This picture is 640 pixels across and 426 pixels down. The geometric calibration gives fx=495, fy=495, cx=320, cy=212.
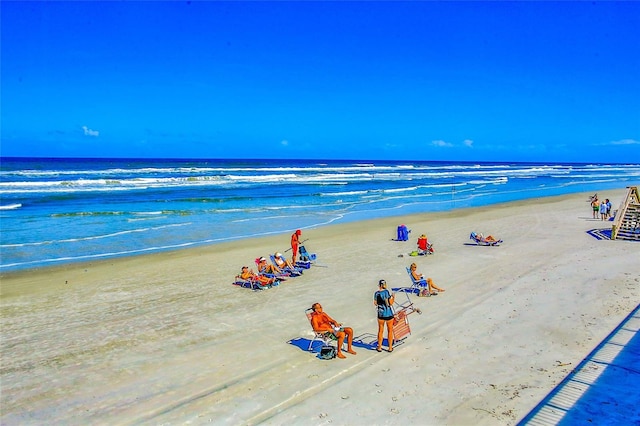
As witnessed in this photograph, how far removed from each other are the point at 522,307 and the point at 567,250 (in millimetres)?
7088

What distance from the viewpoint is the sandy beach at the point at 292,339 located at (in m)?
6.48

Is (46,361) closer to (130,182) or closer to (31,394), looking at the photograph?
(31,394)

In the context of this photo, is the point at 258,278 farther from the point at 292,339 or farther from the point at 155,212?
the point at 155,212

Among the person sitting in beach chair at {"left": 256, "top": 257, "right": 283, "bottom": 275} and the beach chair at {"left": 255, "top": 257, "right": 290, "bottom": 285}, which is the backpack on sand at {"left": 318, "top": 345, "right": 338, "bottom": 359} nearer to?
the beach chair at {"left": 255, "top": 257, "right": 290, "bottom": 285}

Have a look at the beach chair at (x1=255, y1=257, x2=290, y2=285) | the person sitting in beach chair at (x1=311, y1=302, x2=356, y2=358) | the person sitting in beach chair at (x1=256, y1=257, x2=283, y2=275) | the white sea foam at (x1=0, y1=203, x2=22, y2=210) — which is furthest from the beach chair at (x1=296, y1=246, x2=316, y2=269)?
the white sea foam at (x1=0, y1=203, x2=22, y2=210)

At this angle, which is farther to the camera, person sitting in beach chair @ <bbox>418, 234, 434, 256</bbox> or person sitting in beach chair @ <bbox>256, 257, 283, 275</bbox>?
person sitting in beach chair @ <bbox>418, 234, 434, 256</bbox>

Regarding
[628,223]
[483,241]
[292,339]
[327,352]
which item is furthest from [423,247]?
[628,223]

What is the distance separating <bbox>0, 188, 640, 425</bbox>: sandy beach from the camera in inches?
255

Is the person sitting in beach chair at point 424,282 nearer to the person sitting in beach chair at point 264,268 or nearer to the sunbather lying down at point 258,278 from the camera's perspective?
the sunbather lying down at point 258,278

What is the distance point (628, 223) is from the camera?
19.0 metres

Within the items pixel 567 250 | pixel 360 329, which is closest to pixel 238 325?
pixel 360 329

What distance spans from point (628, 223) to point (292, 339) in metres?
16.1

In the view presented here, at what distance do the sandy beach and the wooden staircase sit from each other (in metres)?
2.72

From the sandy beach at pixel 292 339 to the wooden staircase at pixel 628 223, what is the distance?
2718mm
